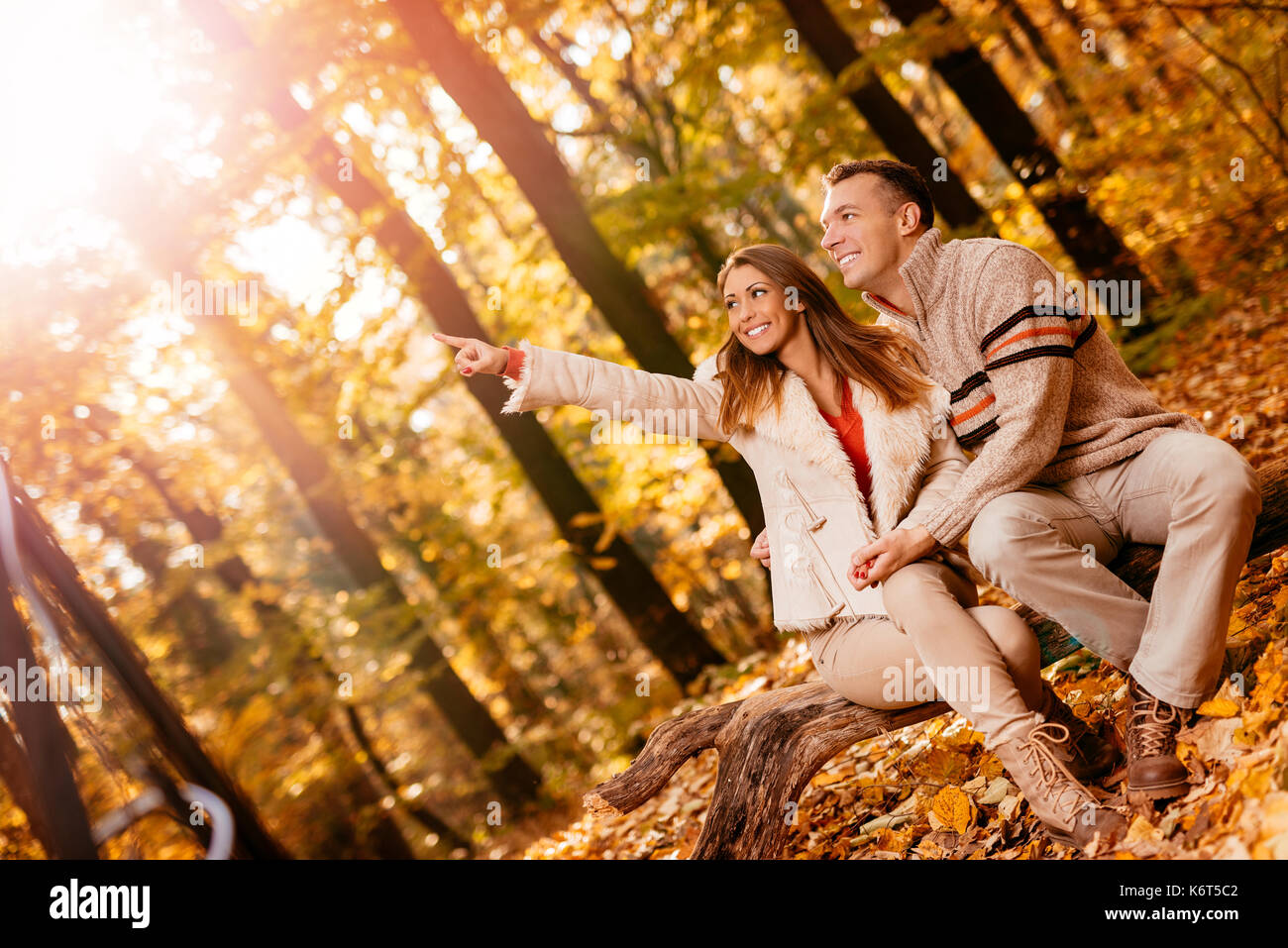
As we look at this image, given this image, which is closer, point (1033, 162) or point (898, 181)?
point (898, 181)

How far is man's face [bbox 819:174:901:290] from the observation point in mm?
2689

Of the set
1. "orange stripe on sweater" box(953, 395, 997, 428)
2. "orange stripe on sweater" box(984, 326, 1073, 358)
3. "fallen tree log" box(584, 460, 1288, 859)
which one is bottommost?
"fallen tree log" box(584, 460, 1288, 859)

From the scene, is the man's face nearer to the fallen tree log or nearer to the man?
the man

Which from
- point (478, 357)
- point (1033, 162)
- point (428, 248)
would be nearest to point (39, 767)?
point (478, 357)

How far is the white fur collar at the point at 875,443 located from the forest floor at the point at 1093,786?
37.5 inches

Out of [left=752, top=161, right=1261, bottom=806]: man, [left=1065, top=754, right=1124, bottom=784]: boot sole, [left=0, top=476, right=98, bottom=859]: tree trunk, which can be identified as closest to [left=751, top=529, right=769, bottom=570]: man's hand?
[left=752, top=161, right=1261, bottom=806]: man

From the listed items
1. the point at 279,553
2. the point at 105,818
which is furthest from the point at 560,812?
the point at 279,553

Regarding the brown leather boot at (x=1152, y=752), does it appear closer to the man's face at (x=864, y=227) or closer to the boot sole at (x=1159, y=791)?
the boot sole at (x=1159, y=791)

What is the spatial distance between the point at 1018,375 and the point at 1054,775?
3.66 feet

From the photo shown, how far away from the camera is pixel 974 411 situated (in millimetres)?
2656

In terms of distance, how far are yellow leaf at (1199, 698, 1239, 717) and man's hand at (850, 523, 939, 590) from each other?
0.81 metres

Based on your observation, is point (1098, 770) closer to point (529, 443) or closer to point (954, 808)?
point (954, 808)

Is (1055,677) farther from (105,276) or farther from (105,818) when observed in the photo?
(105,276)

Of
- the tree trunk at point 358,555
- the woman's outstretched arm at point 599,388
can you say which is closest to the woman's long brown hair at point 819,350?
the woman's outstretched arm at point 599,388
